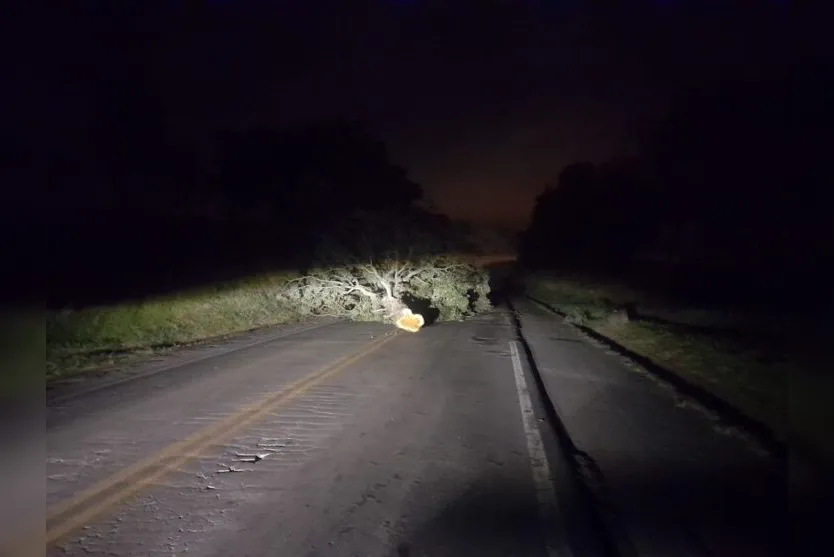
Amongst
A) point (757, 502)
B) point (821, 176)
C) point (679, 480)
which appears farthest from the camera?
point (821, 176)

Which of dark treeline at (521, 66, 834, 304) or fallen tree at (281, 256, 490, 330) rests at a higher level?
dark treeline at (521, 66, 834, 304)

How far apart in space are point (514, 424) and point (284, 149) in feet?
125

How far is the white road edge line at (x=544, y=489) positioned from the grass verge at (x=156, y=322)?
819 cm

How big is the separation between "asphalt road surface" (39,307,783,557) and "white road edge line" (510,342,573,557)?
20mm

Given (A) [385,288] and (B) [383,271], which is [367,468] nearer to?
(A) [385,288]

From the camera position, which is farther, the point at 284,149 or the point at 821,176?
the point at 284,149

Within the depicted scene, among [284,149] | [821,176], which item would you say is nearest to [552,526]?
[821,176]

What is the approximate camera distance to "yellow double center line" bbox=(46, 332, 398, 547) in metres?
5.04

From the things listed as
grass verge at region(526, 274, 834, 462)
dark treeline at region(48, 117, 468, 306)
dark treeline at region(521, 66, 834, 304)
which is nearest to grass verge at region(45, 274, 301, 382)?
dark treeline at region(48, 117, 468, 306)

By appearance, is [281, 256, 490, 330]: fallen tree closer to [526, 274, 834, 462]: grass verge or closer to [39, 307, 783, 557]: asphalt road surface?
[526, 274, 834, 462]: grass verge

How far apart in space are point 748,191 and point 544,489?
97.2 ft

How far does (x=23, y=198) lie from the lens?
2366cm

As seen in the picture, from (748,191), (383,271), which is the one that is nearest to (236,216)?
(383,271)

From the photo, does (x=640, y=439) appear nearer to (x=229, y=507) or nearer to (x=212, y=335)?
(x=229, y=507)
